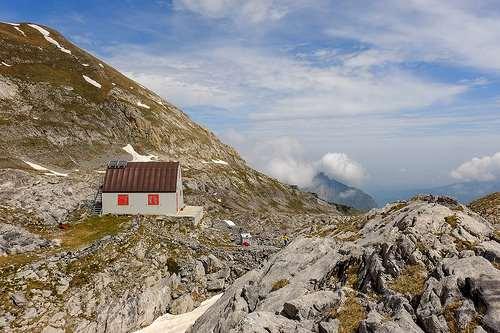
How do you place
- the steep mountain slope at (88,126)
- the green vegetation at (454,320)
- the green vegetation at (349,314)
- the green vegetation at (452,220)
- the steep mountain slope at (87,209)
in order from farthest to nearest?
the steep mountain slope at (88,126)
the steep mountain slope at (87,209)
the green vegetation at (452,220)
the green vegetation at (349,314)
the green vegetation at (454,320)

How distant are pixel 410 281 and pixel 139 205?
168ft

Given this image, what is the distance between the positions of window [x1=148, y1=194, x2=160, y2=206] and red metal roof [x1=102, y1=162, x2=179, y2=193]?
32.6 inches

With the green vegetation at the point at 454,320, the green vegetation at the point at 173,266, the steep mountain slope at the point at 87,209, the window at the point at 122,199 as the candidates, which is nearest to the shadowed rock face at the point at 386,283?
the green vegetation at the point at 454,320

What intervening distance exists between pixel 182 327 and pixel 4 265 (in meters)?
21.3

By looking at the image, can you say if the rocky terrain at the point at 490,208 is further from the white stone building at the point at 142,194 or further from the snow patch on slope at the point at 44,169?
the snow patch on slope at the point at 44,169

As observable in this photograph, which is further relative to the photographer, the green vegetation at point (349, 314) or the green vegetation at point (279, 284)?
the green vegetation at point (279, 284)

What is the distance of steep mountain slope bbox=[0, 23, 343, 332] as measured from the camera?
44.0 meters

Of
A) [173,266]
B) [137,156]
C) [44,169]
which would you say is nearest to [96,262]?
[173,266]

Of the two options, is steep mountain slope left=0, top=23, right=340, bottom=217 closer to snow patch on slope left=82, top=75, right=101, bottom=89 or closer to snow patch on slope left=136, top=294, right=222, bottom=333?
snow patch on slope left=82, top=75, right=101, bottom=89

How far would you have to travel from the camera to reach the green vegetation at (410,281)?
23.0m

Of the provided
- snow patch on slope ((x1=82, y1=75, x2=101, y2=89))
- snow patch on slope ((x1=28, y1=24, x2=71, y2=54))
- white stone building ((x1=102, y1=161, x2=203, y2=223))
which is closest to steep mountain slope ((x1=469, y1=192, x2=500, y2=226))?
white stone building ((x1=102, y1=161, x2=203, y2=223))

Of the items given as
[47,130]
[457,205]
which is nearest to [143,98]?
[47,130]

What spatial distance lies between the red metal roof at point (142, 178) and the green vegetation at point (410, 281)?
47893mm

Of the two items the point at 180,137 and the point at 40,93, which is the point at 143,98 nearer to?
the point at 180,137
